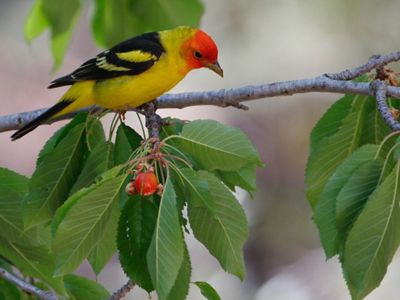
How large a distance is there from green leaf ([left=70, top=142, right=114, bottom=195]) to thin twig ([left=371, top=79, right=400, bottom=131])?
2.43 ft

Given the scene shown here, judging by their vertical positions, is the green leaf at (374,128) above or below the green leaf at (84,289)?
above

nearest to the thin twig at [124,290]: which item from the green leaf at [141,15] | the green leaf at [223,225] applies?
the green leaf at [223,225]

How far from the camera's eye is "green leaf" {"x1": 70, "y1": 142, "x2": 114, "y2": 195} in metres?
2.39

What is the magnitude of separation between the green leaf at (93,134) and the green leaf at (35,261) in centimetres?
34

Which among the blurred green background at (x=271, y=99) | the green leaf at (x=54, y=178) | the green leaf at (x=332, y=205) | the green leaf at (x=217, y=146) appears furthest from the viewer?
the blurred green background at (x=271, y=99)

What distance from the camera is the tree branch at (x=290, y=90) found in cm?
240

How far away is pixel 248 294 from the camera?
21.6 ft

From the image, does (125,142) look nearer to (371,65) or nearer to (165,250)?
(165,250)

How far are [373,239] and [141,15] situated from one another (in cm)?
191

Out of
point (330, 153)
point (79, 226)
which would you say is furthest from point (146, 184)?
point (330, 153)

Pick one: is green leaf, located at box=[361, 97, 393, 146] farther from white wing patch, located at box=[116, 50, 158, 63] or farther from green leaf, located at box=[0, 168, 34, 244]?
white wing patch, located at box=[116, 50, 158, 63]

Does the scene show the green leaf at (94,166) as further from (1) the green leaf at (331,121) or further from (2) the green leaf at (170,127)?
(1) the green leaf at (331,121)

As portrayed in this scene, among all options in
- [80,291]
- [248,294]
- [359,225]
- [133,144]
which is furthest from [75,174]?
[248,294]

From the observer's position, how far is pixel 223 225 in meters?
2.05
